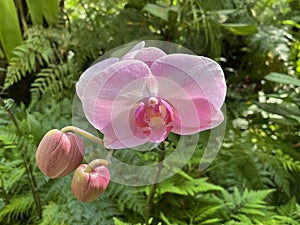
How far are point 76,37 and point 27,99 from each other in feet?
0.76

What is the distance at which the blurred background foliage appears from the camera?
2.67 ft

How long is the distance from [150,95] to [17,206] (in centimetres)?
40

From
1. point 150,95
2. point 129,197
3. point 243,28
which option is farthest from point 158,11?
point 150,95

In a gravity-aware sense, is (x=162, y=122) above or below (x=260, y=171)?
above

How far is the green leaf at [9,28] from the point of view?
1.12m

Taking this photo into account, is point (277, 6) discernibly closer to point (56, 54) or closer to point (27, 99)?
point (56, 54)

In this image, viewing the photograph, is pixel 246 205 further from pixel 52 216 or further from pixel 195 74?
pixel 195 74

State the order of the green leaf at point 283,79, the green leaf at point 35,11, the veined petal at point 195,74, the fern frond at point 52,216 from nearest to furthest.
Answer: the veined petal at point 195,74, the fern frond at point 52,216, the green leaf at point 283,79, the green leaf at point 35,11

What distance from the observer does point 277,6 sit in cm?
130

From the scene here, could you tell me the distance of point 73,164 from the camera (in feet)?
1.67

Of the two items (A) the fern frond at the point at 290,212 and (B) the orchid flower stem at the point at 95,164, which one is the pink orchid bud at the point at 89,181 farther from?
(A) the fern frond at the point at 290,212

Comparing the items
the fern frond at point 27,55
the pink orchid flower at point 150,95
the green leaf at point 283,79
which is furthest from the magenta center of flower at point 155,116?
the fern frond at point 27,55

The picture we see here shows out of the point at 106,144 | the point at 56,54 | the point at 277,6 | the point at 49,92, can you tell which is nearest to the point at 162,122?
the point at 106,144

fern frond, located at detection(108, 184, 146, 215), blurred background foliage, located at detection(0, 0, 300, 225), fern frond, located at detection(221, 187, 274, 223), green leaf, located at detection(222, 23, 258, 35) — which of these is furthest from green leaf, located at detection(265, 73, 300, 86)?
fern frond, located at detection(108, 184, 146, 215)
